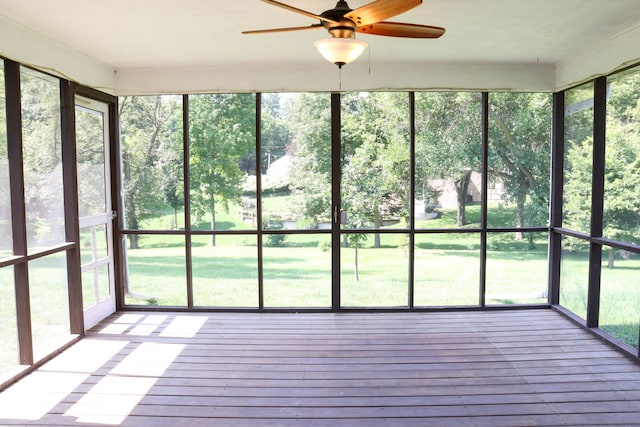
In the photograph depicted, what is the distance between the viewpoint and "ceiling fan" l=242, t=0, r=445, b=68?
212cm

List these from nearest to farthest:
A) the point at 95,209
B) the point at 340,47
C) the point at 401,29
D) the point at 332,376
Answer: the point at 340,47 < the point at 401,29 < the point at 332,376 < the point at 95,209

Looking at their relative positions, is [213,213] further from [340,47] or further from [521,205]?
[521,205]

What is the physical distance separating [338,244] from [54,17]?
10.1 feet

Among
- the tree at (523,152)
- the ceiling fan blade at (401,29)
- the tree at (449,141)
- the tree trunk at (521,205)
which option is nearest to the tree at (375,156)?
the tree at (449,141)

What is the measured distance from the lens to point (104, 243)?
4.67 m

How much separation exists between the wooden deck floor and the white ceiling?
8.18ft

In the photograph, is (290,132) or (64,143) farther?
(290,132)

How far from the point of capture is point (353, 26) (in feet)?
7.65

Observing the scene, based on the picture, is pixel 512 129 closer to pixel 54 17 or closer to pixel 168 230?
pixel 168 230

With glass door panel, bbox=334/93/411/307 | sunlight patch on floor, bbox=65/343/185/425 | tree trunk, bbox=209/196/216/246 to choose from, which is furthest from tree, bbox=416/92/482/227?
sunlight patch on floor, bbox=65/343/185/425

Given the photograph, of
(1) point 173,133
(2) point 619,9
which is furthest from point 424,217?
(1) point 173,133

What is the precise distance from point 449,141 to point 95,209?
3.70m

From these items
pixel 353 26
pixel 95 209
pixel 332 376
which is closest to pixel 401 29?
pixel 353 26

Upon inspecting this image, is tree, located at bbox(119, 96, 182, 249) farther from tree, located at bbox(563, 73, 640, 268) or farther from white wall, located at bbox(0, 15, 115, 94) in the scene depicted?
tree, located at bbox(563, 73, 640, 268)
